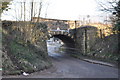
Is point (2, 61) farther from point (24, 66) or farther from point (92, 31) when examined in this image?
point (92, 31)

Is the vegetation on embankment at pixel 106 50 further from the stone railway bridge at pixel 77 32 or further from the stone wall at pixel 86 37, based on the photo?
the stone railway bridge at pixel 77 32

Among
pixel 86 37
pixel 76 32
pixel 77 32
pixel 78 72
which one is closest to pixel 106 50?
pixel 86 37

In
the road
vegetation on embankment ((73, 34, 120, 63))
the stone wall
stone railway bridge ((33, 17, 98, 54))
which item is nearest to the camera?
the road

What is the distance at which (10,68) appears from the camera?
6.76 m

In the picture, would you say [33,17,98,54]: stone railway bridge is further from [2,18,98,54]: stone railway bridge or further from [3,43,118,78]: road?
[3,43,118,78]: road

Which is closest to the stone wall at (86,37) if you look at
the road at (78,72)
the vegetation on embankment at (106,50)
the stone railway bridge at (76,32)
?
the stone railway bridge at (76,32)

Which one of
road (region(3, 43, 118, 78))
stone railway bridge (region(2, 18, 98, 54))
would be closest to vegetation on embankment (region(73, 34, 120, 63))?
stone railway bridge (region(2, 18, 98, 54))

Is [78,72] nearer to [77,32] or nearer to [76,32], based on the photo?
[77,32]

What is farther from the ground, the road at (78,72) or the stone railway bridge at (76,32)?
the stone railway bridge at (76,32)

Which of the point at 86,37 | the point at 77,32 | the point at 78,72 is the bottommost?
the point at 78,72

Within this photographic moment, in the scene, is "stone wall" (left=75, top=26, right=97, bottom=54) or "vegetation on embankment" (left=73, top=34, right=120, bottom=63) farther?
"stone wall" (left=75, top=26, right=97, bottom=54)

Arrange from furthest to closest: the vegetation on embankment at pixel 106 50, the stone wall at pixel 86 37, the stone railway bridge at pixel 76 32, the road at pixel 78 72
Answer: the stone wall at pixel 86 37 < the stone railway bridge at pixel 76 32 < the vegetation on embankment at pixel 106 50 < the road at pixel 78 72

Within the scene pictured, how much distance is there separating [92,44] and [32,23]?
768 cm

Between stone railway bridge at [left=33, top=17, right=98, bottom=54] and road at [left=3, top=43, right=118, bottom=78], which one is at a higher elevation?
stone railway bridge at [left=33, top=17, right=98, bottom=54]
